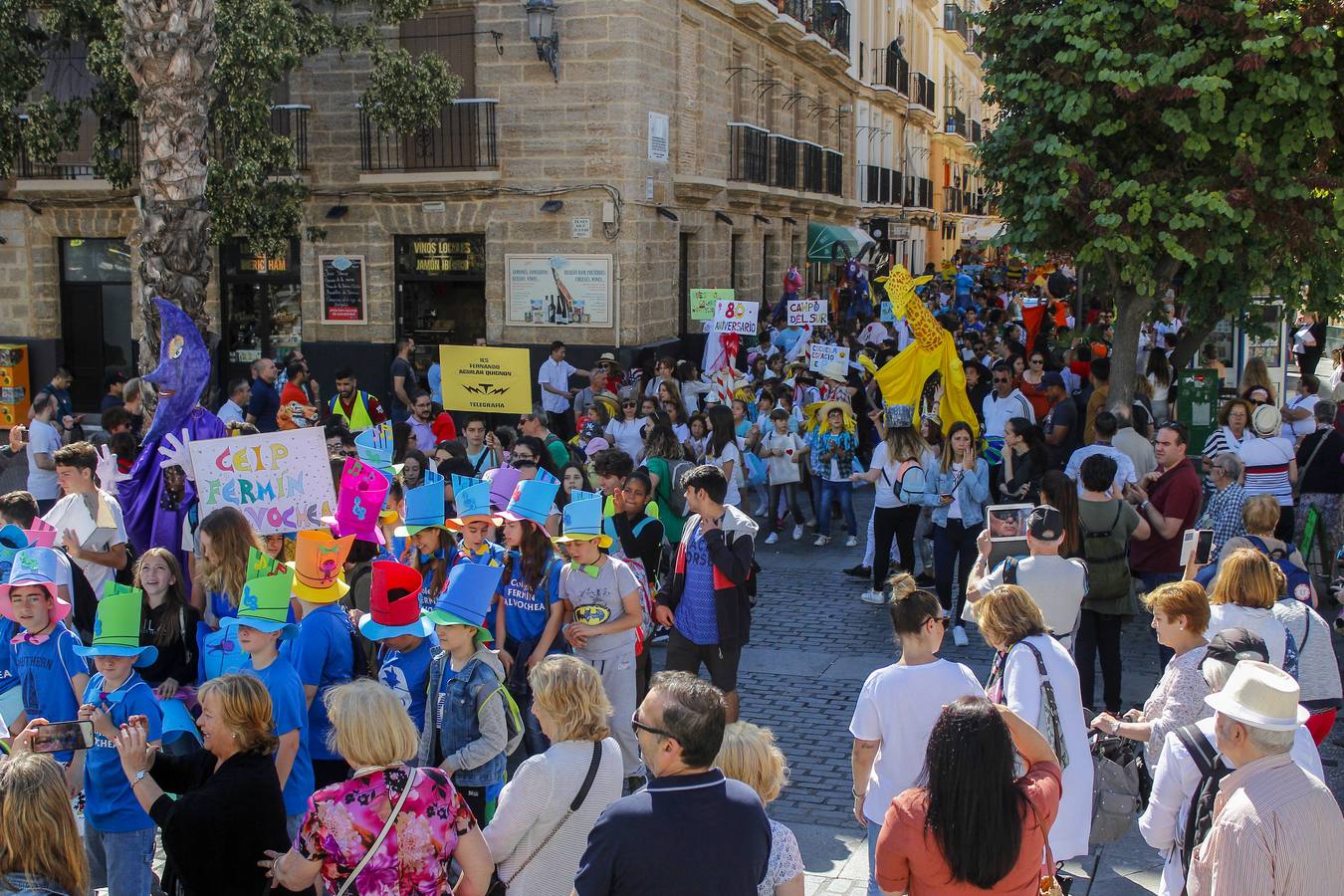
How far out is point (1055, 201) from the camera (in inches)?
441

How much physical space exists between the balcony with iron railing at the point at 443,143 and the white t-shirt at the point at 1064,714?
15.5 m

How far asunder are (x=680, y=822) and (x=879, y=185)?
114 feet

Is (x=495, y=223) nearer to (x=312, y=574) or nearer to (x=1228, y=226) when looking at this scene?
(x=1228, y=226)

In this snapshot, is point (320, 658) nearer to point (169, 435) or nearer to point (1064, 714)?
point (1064, 714)

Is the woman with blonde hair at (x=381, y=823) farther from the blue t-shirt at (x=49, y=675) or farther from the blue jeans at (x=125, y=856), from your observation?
the blue t-shirt at (x=49, y=675)

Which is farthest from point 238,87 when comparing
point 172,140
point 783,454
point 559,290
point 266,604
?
point 266,604

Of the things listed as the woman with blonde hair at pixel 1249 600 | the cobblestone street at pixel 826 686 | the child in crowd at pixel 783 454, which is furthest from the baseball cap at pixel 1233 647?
the child in crowd at pixel 783 454

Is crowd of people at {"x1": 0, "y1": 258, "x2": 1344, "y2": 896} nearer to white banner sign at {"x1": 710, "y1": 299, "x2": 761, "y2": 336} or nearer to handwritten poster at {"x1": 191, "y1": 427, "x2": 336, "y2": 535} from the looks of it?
handwritten poster at {"x1": 191, "y1": 427, "x2": 336, "y2": 535}

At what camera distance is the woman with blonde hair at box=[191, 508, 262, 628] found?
19.7 ft

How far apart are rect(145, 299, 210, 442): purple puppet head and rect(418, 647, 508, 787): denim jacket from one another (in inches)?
182

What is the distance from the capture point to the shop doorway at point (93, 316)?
2080 cm

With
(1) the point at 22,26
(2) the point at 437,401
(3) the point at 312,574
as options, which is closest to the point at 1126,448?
(3) the point at 312,574

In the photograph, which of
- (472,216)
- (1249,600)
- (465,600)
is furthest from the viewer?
(472,216)

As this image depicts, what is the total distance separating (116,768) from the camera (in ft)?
15.0
